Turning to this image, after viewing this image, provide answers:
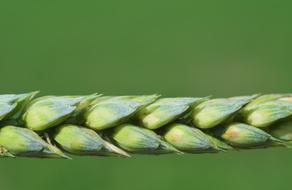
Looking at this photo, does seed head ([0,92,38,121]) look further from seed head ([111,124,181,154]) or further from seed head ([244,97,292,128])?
seed head ([244,97,292,128])

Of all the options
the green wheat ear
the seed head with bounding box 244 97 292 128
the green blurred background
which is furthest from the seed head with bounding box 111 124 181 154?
the green blurred background

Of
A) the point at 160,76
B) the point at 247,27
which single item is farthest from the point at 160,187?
the point at 247,27

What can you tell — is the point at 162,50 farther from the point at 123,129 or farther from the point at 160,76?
the point at 123,129

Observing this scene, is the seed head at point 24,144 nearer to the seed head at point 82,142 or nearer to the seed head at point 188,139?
the seed head at point 82,142

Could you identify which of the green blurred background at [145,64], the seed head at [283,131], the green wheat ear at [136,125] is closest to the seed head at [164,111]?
the green wheat ear at [136,125]

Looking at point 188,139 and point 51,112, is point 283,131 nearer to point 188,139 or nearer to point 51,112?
point 188,139

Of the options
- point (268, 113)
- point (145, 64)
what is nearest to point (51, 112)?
point (268, 113)
